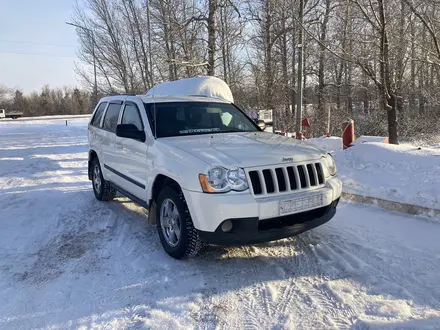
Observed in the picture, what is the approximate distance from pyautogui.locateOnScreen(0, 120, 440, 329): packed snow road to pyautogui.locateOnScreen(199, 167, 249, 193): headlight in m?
0.92

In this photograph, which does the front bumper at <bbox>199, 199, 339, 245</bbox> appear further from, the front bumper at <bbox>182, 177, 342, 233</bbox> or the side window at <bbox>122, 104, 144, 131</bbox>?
the side window at <bbox>122, 104, 144, 131</bbox>

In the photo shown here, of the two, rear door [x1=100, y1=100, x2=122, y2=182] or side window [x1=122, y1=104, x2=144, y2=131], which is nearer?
side window [x1=122, y1=104, x2=144, y2=131]

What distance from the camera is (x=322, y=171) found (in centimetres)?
413

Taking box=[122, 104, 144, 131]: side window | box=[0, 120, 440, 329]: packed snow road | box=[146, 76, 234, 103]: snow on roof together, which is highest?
box=[146, 76, 234, 103]: snow on roof

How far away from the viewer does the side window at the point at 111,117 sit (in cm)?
596

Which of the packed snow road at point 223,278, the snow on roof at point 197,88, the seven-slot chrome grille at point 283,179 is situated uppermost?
the snow on roof at point 197,88

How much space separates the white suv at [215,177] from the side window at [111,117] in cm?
54

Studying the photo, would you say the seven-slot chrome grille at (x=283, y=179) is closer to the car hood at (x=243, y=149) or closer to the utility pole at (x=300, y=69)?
the car hood at (x=243, y=149)

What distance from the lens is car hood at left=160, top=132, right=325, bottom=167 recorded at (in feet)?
12.0

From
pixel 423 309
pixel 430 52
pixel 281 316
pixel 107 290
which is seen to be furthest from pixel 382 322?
pixel 430 52

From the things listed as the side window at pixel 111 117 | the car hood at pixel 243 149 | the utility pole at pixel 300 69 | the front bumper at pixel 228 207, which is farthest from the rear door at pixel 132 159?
the utility pole at pixel 300 69

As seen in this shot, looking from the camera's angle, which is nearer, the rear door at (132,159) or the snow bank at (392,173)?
the rear door at (132,159)

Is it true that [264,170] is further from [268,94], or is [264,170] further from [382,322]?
[268,94]

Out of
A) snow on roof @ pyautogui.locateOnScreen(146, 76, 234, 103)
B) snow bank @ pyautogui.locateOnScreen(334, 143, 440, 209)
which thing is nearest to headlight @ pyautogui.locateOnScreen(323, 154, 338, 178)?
snow bank @ pyautogui.locateOnScreen(334, 143, 440, 209)
